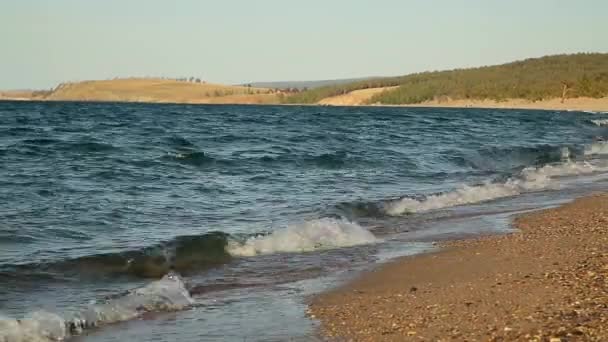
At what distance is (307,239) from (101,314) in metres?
4.95

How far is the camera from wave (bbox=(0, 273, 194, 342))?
7200mm

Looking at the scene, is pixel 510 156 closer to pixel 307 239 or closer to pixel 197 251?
pixel 307 239

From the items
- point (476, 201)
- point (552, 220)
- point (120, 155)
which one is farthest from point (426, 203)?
point (120, 155)

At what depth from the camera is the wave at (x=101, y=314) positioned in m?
7.20

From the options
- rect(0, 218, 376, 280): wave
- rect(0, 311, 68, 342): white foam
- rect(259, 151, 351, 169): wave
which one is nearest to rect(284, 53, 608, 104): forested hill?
rect(259, 151, 351, 169): wave

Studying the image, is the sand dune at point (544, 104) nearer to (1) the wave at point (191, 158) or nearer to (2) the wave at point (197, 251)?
(1) the wave at point (191, 158)

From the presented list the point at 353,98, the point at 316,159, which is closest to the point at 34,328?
the point at 316,159

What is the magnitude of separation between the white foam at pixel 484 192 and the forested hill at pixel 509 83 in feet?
344

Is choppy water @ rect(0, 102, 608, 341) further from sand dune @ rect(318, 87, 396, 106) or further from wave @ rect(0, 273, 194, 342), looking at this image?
sand dune @ rect(318, 87, 396, 106)

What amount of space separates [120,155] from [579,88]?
375ft

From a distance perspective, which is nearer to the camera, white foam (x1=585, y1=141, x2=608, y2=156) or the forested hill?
white foam (x1=585, y1=141, x2=608, y2=156)

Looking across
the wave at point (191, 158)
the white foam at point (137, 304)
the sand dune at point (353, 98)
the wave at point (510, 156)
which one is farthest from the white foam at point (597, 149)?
the sand dune at point (353, 98)

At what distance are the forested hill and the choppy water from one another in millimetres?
106103

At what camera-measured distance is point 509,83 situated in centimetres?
14900
